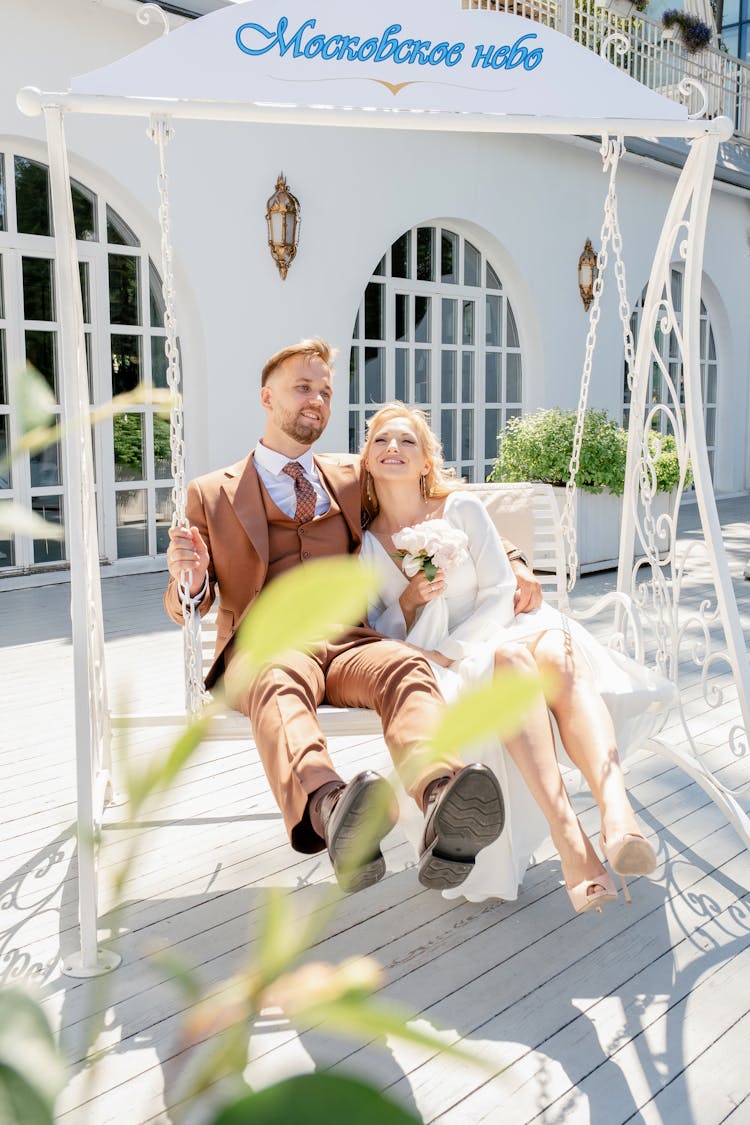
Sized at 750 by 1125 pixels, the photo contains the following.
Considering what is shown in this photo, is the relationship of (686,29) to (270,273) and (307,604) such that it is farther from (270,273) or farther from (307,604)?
(307,604)

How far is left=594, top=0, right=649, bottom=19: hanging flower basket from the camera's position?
32.7ft

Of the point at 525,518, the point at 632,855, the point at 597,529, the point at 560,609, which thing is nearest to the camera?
the point at 632,855

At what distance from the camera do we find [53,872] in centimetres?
270

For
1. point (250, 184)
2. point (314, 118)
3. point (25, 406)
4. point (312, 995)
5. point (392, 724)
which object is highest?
point (250, 184)

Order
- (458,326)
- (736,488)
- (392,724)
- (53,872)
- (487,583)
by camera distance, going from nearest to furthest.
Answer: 1. (392,724)
2. (53,872)
3. (487,583)
4. (458,326)
5. (736,488)

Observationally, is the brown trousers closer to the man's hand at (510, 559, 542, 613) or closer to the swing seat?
the swing seat

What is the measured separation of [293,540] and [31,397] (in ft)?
8.41

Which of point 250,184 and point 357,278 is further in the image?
point 357,278

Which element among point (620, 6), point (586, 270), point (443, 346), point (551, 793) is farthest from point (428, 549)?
point (620, 6)

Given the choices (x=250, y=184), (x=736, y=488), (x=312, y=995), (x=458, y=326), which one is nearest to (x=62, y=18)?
(x=250, y=184)

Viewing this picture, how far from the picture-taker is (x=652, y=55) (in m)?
10.9

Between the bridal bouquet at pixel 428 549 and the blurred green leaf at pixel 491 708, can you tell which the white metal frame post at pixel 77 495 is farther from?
the blurred green leaf at pixel 491 708

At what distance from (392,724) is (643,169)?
9.41m

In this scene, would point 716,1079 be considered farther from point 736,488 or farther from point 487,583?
point 736,488
